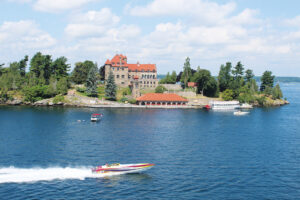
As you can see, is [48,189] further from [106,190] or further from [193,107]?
[193,107]

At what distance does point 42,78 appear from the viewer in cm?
17112

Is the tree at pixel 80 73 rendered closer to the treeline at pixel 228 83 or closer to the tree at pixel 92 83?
the tree at pixel 92 83

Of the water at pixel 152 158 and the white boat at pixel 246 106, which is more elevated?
the white boat at pixel 246 106

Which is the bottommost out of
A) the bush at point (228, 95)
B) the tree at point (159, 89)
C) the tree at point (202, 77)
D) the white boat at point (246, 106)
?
the white boat at point (246, 106)

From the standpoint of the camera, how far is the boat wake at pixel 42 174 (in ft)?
168

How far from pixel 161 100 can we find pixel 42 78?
7120 cm

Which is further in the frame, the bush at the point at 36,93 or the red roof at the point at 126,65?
the red roof at the point at 126,65

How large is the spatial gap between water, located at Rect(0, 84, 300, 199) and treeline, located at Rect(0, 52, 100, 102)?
180 ft

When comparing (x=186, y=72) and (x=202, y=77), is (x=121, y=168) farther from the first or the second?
(x=186, y=72)

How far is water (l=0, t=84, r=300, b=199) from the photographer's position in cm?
4794

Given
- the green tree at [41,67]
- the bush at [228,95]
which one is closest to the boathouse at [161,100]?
the bush at [228,95]

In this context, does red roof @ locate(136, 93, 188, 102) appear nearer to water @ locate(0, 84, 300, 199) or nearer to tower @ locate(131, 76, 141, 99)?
tower @ locate(131, 76, 141, 99)

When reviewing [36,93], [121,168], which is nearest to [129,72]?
[36,93]

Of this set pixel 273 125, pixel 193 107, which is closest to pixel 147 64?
pixel 193 107
